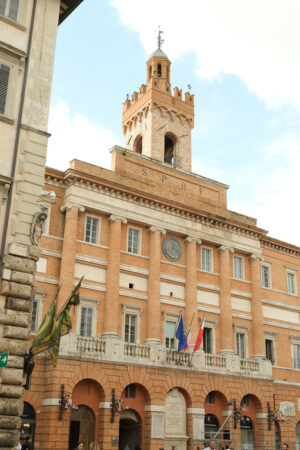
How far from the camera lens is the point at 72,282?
25875mm

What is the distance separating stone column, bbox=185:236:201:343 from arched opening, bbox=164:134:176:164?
7.57 meters

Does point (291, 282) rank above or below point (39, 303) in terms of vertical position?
above

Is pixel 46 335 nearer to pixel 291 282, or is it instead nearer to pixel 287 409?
pixel 287 409

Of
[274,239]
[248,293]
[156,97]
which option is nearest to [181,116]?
[156,97]

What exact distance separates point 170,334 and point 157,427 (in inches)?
199

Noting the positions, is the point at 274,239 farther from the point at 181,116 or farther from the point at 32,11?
the point at 32,11

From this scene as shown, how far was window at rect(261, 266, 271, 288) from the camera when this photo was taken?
35062 millimetres

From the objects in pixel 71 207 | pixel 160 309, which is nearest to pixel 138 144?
pixel 71 207

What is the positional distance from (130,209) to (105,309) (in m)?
5.89

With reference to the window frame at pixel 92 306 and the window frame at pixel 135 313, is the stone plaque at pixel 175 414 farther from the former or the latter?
the window frame at pixel 92 306

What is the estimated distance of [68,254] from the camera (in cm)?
2614

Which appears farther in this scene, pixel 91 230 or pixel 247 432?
pixel 247 432

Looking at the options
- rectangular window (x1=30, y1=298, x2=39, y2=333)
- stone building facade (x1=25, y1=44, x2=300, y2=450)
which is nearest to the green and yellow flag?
stone building facade (x1=25, y1=44, x2=300, y2=450)

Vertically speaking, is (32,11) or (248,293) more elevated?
(32,11)
